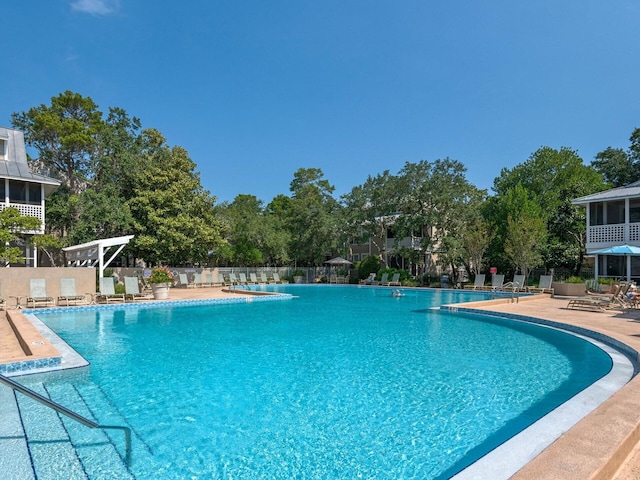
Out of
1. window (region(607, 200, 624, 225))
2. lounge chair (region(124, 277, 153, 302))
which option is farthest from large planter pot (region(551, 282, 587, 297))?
lounge chair (region(124, 277, 153, 302))

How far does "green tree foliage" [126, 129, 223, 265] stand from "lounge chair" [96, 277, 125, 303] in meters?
9.02

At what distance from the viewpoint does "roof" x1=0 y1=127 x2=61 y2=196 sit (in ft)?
63.7

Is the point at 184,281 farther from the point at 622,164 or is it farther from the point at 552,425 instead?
the point at 622,164

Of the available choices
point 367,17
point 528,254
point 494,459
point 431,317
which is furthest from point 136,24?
point 528,254

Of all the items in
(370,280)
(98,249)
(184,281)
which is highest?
(98,249)

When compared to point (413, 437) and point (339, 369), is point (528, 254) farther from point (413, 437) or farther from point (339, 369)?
point (413, 437)

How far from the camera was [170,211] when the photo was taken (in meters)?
25.2

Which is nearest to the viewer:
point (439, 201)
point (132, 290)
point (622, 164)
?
point (132, 290)

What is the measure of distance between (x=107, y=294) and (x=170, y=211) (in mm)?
11002

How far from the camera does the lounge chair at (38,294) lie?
43.8 feet

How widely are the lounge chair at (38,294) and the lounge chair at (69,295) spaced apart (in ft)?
1.32

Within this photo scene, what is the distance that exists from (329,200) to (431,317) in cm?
2183

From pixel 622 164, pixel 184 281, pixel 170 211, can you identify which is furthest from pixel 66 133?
pixel 622 164

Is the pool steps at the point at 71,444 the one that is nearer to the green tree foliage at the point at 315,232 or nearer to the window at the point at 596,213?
the window at the point at 596,213
